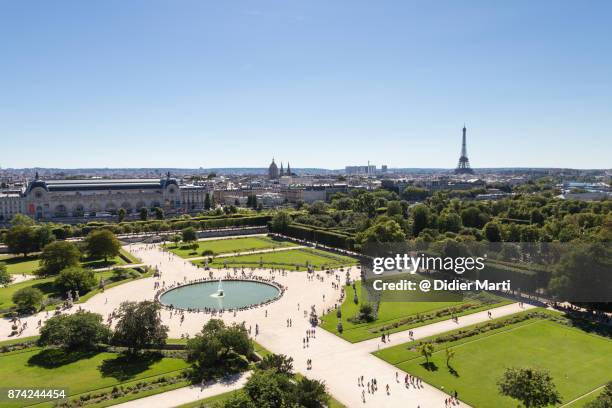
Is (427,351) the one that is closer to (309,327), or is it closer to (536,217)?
(309,327)

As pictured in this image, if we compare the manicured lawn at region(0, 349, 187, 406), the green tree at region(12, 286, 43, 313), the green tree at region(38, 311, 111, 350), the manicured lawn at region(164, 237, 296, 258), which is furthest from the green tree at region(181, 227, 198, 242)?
the manicured lawn at region(0, 349, 187, 406)

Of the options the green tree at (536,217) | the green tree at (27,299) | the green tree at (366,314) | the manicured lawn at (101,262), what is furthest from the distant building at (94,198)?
the green tree at (366,314)

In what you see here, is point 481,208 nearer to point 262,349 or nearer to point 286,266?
point 286,266

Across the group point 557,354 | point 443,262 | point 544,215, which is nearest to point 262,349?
point 557,354

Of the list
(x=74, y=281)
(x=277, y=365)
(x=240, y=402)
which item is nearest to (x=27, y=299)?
(x=74, y=281)

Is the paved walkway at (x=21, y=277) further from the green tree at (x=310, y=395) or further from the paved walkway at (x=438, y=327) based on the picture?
the green tree at (x=310, y=395)

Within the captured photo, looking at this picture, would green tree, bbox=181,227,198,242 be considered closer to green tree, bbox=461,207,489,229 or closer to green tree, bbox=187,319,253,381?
green tree, bbox=187,319,253,381
